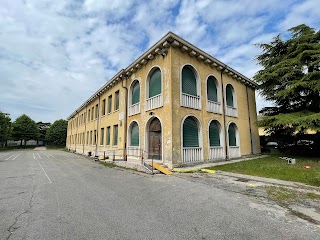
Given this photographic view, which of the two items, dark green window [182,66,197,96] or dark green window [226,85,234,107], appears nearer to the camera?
dark green window [182,66,197,96]

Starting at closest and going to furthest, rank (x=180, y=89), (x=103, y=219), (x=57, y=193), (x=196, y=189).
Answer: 1. (x=103, y=219)
2. (x=57, y=193)
3. (x=196, y=189)
4. (x=180, y=89)

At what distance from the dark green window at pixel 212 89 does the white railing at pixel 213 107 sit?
389mm

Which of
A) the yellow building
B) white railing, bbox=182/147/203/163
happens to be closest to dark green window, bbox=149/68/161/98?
the yellow building

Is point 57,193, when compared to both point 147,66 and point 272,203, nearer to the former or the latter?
point 272,203

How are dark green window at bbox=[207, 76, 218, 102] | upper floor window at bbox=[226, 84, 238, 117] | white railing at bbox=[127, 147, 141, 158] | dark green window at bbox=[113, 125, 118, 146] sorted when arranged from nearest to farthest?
white railing at bbox=[127, 147, 141, 158] → dark green window at bbox=[207, 76, 218, 102] → upper floor window at bbox=[226, 84, 238, 117] → dark green window at bbox=[113, 125, 118, 146]

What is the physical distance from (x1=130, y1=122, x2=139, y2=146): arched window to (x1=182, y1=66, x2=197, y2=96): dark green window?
4579 millimetres

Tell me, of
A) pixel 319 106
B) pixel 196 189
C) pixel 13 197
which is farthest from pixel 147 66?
pixel 319 106

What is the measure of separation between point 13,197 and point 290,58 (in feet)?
59.0

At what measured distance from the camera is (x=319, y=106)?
12016mm

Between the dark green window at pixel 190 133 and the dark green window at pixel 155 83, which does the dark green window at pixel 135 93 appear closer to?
the dark green window at pixel 155 83

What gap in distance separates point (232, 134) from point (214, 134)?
2.67 m

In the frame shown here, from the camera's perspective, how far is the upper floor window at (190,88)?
1042 cm

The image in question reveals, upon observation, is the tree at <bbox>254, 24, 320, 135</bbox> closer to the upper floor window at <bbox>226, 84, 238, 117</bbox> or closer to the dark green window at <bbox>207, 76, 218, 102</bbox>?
the upper floor window at <bbox>226, 84, 238, 117</bbox>

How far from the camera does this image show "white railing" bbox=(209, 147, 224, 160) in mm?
11353
